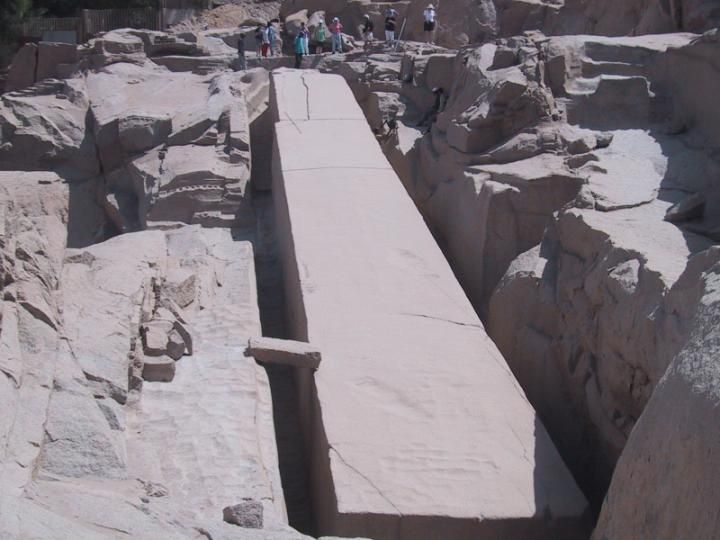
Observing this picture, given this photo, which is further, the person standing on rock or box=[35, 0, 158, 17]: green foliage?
box=[35, 0, 158, 17]: green foliage

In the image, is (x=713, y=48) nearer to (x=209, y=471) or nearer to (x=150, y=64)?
(x=209, y=471)

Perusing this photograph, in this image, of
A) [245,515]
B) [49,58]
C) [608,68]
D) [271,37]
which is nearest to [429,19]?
[271,37]

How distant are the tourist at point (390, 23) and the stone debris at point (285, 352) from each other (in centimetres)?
827

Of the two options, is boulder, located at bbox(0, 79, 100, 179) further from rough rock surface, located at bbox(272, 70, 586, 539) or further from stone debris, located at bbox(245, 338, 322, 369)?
stone debris, located at bbox(245, 338, 322, 369)

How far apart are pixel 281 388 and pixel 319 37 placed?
27.2 ft

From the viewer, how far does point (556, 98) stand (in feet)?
24.7

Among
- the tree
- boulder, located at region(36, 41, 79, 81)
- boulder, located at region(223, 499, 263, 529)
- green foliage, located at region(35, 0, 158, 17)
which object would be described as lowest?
boulder, located at region(223, 499, 263, 529)

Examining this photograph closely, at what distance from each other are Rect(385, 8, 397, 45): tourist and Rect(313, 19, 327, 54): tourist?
33.5 inches

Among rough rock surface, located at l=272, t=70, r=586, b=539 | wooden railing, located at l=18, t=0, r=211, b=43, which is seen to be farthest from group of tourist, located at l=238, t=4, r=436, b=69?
rough rock surface, located at l=272, t=70, r=586, b=539

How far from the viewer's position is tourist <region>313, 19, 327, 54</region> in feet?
44.0

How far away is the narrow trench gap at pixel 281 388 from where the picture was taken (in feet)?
16.6

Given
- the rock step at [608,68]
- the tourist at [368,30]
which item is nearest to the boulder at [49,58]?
the tourist at [368,30]

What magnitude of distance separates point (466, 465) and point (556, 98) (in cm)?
398

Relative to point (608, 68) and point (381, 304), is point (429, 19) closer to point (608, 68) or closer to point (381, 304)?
point (608, 68)
